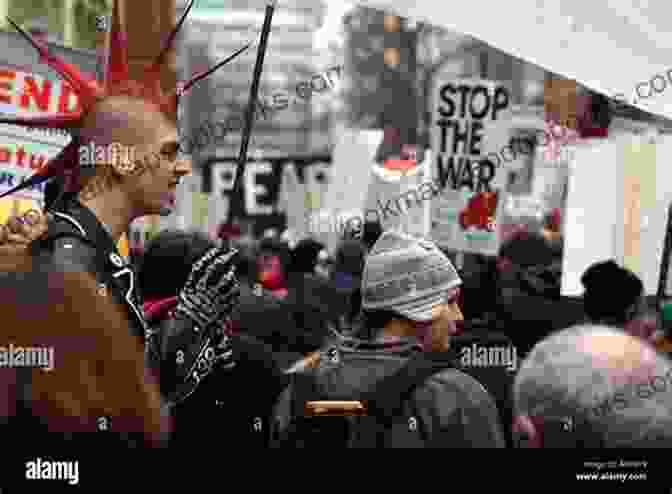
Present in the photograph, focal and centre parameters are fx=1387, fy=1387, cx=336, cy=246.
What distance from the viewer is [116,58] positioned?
12.0ft

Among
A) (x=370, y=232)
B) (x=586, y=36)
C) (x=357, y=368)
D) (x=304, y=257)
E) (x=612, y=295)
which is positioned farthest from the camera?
(x=304, y=257)

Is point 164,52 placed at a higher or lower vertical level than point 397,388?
higher

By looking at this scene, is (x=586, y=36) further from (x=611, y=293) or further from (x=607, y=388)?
(x=611, y=293)

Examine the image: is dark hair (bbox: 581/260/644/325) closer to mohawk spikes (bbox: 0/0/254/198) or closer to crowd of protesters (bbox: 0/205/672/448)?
crowd of protesters (bbox: 0/205/672/448)

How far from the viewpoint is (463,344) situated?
564 centimetres

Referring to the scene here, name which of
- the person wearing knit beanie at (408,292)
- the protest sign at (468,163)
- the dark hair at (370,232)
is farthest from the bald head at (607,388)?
the protest sign at (468,163)

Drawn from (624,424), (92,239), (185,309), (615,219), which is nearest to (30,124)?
(92,239)

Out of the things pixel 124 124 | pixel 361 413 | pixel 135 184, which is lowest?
pixel 361 413

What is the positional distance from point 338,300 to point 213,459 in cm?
613

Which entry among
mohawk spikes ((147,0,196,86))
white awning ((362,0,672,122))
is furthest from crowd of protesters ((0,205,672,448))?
white awning ((362,0,672,122))

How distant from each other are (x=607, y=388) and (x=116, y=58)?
1.80 m

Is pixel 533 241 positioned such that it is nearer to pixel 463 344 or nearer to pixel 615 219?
pixel 615 219

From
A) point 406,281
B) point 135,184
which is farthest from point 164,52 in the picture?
point 406,281

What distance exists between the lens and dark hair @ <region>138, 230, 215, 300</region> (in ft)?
14.5
